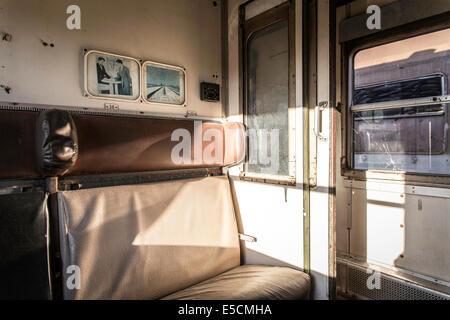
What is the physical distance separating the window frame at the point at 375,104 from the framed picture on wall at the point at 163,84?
1707 mm

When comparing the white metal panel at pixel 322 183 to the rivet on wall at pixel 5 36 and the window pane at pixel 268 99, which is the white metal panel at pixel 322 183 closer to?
the window pane at pixel 268 99

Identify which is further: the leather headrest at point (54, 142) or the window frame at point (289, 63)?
the window frame at point (289, 63)

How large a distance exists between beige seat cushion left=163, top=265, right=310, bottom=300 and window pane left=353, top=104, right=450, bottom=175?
139 cm

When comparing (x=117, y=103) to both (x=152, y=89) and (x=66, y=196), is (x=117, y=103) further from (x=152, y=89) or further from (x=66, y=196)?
(x=66, y=196)

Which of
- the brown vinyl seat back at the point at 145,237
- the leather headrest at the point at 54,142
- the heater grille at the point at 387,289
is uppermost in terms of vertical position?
the leather headrest at the point at 54,142

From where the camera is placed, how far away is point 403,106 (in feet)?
8.71

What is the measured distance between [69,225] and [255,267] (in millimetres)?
1567

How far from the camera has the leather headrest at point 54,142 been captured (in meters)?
1.73

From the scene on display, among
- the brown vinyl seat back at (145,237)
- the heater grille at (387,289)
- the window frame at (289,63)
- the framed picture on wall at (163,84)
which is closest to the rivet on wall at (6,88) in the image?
the brown vinyl seat back at (145,237)

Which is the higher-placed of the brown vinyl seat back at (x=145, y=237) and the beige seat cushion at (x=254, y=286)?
the brown vinyl seat back at (x=145, y=237)

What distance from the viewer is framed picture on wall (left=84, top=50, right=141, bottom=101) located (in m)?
2.17

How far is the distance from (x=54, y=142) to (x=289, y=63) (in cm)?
186

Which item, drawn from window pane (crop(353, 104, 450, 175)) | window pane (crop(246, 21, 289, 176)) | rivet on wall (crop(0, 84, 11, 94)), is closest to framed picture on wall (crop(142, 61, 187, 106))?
window pane (crop(246, 21, 289, 176))
